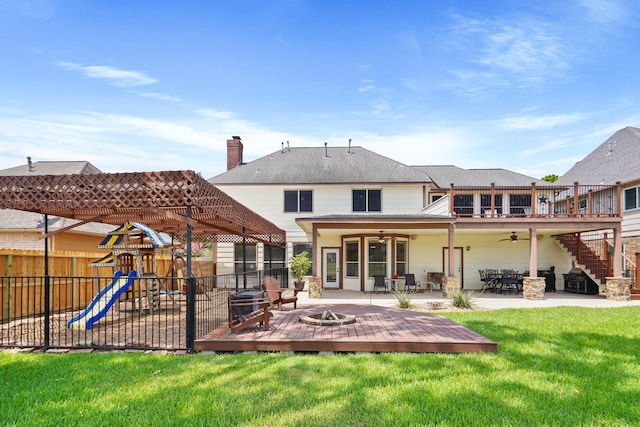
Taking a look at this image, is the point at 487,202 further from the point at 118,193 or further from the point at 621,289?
the point at 118,193

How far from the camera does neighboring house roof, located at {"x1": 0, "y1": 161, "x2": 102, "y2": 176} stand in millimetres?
17531

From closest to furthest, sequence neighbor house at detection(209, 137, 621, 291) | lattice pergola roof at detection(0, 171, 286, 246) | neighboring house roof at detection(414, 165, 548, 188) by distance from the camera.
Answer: lattice pergola roof at detection(0, 171, 286, 246) < neighbor house at detection(209, 137, 621, 291) < neighboring house roof at detection(414, 165, 548, 188)

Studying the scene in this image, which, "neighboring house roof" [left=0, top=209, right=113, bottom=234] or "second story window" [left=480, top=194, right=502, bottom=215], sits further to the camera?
"second story window" [left=480, top=194, right=502, bottom=215]

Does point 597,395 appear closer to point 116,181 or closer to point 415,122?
point 116,181

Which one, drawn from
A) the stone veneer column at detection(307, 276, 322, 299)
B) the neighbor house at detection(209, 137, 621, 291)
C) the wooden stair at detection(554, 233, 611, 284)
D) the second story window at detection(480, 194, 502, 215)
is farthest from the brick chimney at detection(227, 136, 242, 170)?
the wooden stair at detection(554, 233, 611, 284)

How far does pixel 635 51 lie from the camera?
586 inches

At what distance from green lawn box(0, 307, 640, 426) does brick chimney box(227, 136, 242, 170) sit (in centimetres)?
1776

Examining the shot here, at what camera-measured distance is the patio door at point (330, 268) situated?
19.1 meters

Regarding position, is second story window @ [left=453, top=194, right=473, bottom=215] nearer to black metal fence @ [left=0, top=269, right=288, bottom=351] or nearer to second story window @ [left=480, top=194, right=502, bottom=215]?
second story window @ [left=480, top=194, right=502, bottom=215]

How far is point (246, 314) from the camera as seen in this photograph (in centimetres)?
800

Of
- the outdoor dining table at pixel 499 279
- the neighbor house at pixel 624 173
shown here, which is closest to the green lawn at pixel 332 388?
the outdoor dining table at pixel 499 279

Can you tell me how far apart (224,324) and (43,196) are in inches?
167

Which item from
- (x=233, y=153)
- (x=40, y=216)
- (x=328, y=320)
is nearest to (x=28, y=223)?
(x=40, y=216)

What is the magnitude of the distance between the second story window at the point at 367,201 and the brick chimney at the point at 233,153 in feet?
25.9
